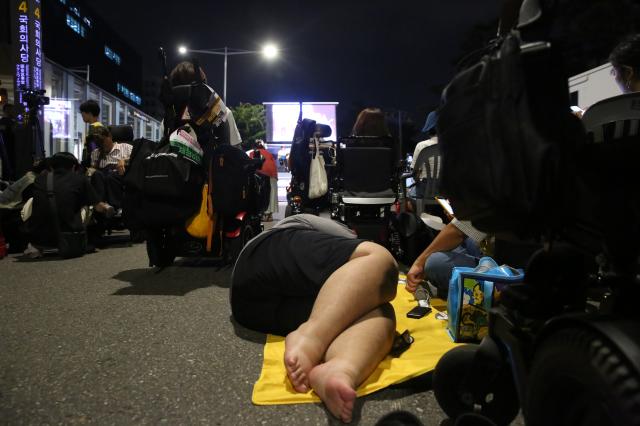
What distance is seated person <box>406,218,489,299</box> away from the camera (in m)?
2.53

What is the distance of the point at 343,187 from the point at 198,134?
246 centimetres

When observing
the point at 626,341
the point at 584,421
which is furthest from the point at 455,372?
the point at 626,341

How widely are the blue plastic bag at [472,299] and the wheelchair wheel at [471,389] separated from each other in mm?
994

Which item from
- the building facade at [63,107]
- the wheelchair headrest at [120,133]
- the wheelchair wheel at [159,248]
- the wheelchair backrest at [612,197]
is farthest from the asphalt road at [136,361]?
the building facade at [63,107]

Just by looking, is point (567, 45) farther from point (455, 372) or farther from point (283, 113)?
point (283, 113)

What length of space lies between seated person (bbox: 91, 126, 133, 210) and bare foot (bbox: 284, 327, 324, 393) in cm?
473

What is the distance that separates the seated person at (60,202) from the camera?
5023mm

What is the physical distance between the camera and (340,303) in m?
1.85

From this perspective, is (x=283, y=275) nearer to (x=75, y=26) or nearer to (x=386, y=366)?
(x=386, y=366)

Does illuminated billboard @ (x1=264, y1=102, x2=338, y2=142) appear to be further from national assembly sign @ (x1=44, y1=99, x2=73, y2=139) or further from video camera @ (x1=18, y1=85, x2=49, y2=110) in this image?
video camera @ (x1=18, y1=85, x2=49, y2=110)

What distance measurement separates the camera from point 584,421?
0.81 meters

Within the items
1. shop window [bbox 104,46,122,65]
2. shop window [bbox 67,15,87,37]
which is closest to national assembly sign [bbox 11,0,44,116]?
shop window [bbox 67,15,87,37]

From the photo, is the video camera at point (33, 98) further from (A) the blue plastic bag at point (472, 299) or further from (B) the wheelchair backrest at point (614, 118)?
(B) the wheelchair backrest at point (614, 118)

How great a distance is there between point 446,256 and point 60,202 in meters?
4.30
